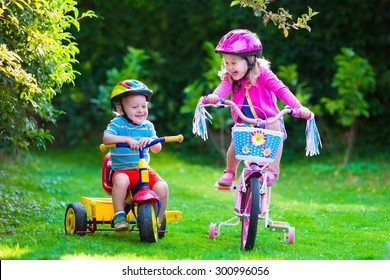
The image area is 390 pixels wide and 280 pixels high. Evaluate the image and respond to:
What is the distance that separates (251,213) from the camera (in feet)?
18.4

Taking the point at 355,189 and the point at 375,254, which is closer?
the point at 375,254

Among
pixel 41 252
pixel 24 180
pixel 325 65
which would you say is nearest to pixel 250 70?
pixel 41 252

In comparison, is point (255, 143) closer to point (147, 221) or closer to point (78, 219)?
point (147, 221)

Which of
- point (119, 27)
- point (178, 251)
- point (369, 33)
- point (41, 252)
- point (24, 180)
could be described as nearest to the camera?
point (41, 252)

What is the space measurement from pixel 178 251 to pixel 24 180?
529cm

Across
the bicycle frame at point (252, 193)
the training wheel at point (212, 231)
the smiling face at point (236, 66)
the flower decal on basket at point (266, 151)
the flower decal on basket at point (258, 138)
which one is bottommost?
the training wheel at point (212, 231)

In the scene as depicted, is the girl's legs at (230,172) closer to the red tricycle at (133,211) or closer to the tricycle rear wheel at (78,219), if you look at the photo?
the red tricycle at (133,211)

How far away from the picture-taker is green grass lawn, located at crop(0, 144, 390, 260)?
5.68m

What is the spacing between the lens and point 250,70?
6086 mm

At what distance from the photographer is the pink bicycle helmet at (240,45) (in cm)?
604

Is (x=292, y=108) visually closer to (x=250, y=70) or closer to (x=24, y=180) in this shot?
(x=250, y=70)

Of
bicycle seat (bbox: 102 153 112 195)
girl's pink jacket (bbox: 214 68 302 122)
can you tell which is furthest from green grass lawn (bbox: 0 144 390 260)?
girl's pink jacket (bbox: 214 68 302 122)

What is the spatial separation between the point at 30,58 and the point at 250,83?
78.5 inches

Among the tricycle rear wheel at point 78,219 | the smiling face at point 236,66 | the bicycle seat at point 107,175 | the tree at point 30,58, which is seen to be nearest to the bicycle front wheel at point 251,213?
Answer: the smiling face at point 236,66
